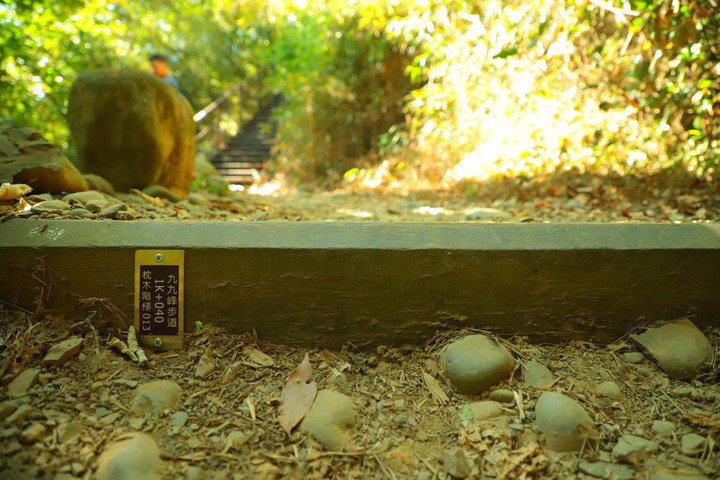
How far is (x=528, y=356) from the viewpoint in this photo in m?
1.57

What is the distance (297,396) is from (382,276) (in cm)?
48

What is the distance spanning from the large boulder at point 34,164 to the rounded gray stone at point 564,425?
223 centimetres

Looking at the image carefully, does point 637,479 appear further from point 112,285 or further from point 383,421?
point 112,285

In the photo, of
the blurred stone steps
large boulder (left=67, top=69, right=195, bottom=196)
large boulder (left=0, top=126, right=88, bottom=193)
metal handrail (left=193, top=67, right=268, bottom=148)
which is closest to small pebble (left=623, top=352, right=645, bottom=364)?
large boulder (left=0, top=126, right=88, bottom=193)

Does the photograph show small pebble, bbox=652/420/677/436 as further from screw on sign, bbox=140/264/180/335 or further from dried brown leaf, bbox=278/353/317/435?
screw on sign, bbox=140/264/180/335

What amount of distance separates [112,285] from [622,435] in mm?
1688

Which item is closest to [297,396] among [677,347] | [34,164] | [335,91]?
[677,347]

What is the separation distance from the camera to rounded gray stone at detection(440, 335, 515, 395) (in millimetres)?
1460

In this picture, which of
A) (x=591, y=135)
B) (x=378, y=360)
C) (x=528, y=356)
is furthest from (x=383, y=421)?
(x=591, y=135)

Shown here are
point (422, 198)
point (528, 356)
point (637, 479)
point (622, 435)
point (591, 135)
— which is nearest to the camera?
point (637, 479)

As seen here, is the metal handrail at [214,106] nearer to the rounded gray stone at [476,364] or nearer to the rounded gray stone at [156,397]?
the rounded gray stone at [156,397]

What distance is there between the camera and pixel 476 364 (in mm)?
1466

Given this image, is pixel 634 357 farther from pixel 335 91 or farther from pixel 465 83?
pixel 335 91

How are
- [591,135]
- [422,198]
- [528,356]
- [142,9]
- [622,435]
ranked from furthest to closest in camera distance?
[142,9] → [422,198] → [591,135] → [528,356] → [622,435]
